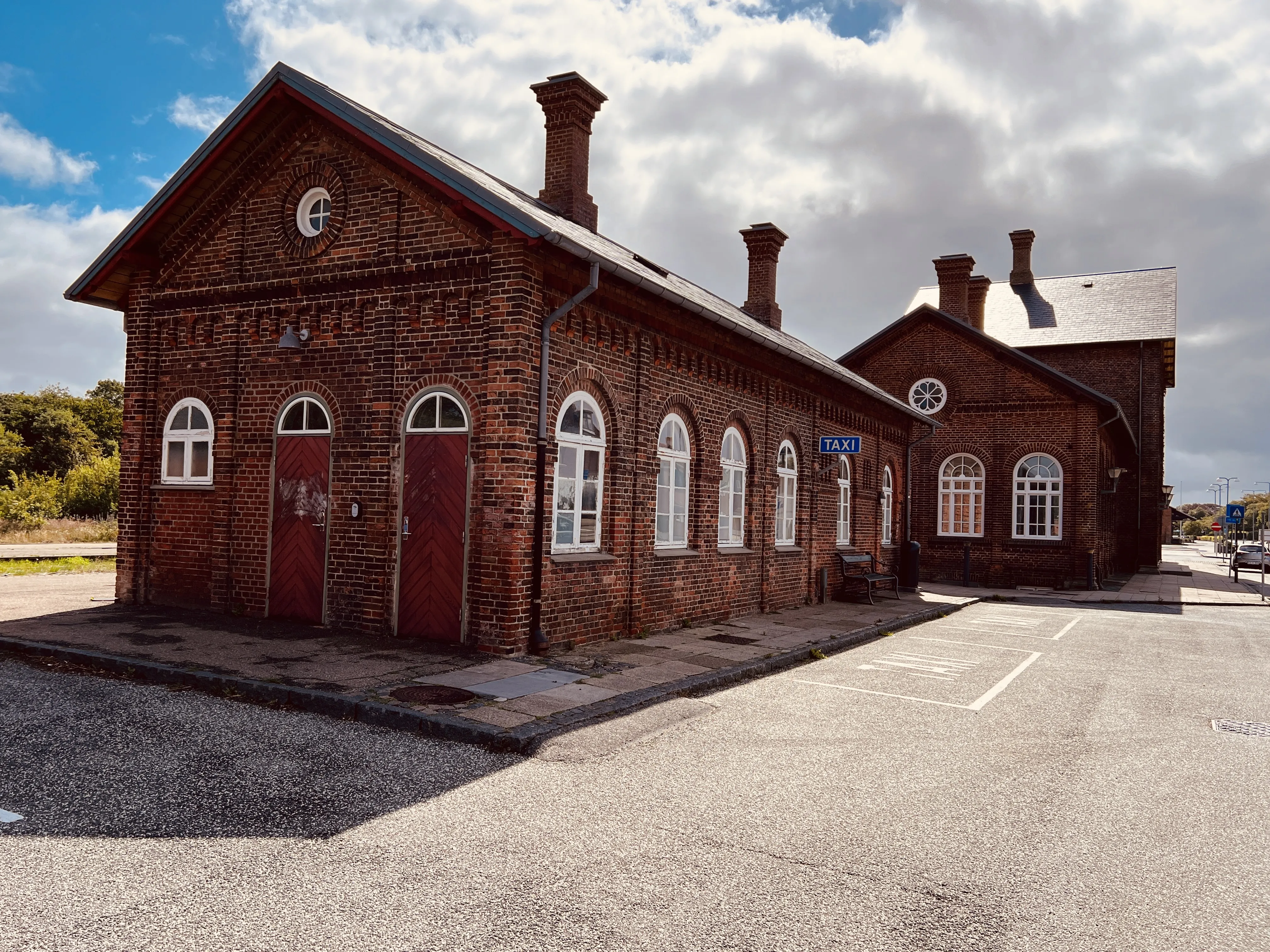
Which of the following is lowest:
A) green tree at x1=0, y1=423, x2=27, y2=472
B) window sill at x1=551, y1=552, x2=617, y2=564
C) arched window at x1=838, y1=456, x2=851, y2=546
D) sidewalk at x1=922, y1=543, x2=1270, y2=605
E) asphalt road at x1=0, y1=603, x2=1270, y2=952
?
sidewalk at x1=922, y1=543, x2=1270, y2=605

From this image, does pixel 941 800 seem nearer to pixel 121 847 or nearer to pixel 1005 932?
pixel 1005 932

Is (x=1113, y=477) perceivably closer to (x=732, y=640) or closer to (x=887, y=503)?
(x=887, y=503)

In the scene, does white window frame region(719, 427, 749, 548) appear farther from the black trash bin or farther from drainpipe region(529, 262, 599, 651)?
the black trash bin

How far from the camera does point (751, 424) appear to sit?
48.7ft

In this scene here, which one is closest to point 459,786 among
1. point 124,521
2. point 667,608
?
point 667,608

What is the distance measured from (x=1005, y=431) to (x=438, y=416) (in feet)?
66.8

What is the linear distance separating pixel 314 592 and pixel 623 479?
3.92 meters

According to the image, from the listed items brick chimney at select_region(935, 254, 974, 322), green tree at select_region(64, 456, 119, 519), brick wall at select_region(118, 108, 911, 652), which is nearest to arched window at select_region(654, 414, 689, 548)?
brick wall at select_region(118, 108, 911, 652)

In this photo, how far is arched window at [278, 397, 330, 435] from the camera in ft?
36.4

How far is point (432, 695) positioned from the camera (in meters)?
7.50

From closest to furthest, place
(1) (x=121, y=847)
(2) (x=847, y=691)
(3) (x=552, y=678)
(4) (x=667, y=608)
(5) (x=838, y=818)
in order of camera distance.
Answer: (1) (x=121, y=847) → (5) (x=838, y=818) → (3) (x=552, y=678) → (2) (x=847, y=691) → (4) (x=667, y=608)

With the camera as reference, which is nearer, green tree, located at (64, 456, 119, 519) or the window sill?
the window sill

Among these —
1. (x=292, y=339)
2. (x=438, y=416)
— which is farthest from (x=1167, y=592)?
(x=292, y=339)

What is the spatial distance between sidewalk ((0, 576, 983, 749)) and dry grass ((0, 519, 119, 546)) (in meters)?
16.7
